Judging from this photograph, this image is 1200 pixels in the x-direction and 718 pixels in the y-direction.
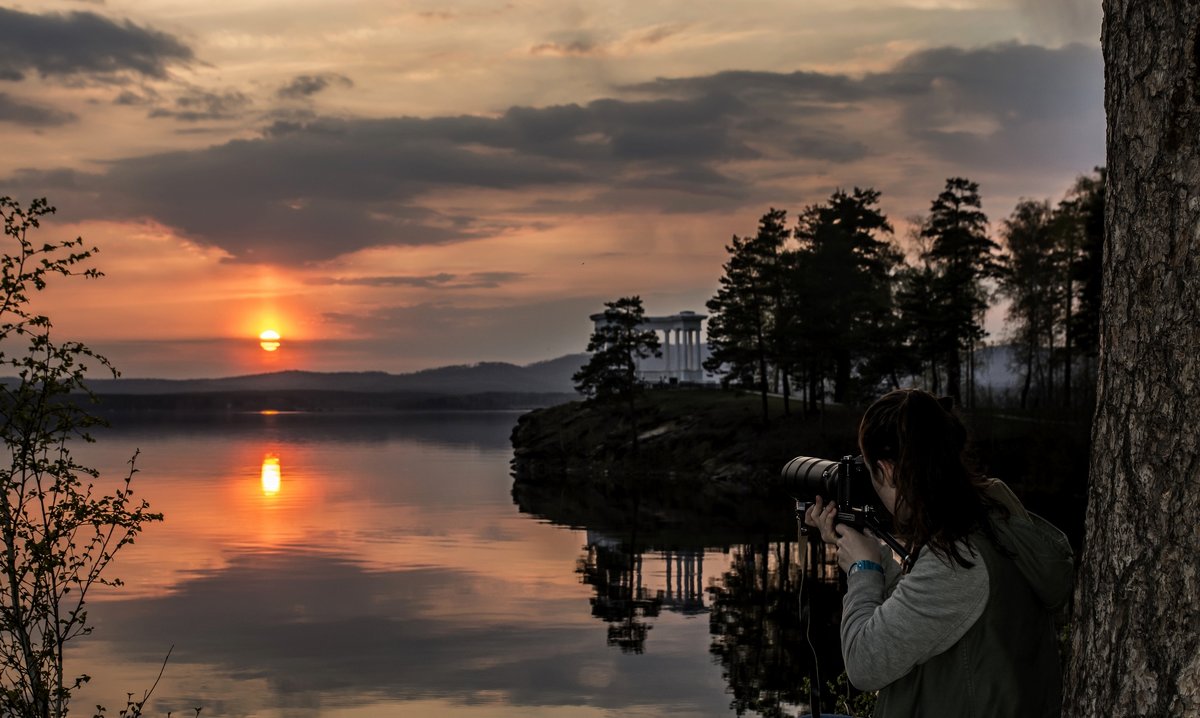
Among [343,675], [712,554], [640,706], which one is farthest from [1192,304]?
[712,554]

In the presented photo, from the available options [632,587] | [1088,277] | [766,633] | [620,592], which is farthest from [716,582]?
[1088,277]

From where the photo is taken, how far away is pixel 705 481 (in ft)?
213

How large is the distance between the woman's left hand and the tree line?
5114 centimetres

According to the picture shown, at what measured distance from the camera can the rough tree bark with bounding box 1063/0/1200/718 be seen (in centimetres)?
368

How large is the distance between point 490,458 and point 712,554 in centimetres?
6031

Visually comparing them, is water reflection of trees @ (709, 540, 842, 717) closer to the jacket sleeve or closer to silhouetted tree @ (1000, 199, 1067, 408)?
the jacket sleeve

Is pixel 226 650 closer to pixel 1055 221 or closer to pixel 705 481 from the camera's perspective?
pixel 705 481

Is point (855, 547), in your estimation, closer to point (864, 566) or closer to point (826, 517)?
point (864, 566)

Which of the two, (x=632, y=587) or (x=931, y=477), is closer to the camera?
(x=931, y=477)

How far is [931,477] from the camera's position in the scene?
360cm

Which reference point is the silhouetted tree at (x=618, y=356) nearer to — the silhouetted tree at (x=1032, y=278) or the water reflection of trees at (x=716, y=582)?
the water reflection of trees at (x=716, y=582)

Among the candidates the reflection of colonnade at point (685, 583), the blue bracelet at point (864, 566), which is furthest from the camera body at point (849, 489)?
the reflection of colonnade at point (685, 583)

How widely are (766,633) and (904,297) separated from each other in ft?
115

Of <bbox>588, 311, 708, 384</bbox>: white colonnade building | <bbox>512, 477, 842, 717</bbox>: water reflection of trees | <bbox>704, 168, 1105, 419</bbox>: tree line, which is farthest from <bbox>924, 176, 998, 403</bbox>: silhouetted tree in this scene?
<bbox>588, 311, 708, 384</bbox>: white colonnade building
